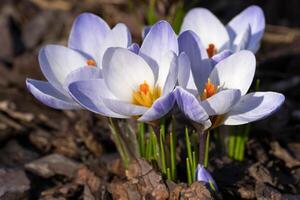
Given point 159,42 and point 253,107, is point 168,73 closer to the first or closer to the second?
point 159,42

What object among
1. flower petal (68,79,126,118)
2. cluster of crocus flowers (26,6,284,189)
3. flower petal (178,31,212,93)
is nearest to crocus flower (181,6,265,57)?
cluster of crocus flowers (26,6,284,189)

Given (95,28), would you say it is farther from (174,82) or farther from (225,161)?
(225,161)

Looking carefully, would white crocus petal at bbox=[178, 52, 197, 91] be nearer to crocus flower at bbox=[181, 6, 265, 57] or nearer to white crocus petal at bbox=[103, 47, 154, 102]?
white crocus petal at bbox=[103, 47, 154, 102]

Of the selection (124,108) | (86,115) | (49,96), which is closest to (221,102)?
(124,108)

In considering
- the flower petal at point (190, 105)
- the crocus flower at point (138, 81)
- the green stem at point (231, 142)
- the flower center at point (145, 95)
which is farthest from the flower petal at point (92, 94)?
the green stem at point (231, 142)

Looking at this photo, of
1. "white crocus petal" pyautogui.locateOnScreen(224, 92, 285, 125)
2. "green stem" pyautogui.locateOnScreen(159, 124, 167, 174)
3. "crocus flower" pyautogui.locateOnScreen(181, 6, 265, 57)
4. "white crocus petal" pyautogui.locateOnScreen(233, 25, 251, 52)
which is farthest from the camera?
"crocus flower" pyautogui.locateOnScreen(181, 6, 265, 57)

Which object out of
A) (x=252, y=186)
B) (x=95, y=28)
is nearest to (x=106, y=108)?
(x=95, y=28)

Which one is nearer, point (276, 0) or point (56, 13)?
point (56, 13)
